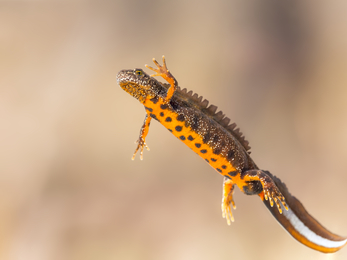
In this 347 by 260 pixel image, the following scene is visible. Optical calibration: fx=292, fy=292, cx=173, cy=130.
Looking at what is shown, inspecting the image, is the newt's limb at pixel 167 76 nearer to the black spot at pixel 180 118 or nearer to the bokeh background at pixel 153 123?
the black spot at pixel 180 118

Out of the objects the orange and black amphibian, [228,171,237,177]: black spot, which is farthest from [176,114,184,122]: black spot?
[228,171,237,177]: black spot

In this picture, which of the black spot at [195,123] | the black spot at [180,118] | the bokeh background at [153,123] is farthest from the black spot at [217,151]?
the bokeh background at [153,123]

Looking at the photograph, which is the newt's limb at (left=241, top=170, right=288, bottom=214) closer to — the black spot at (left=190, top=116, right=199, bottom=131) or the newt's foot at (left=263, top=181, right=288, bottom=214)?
the newt's foot at (left=263, top=181, right=288, bottom=214)

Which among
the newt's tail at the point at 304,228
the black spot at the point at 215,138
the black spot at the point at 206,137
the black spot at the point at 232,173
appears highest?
the black spot at the point at 215,138

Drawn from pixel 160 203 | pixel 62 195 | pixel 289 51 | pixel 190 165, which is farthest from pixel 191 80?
pixel 62 195

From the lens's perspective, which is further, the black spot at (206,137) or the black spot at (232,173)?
the black spot at (232,173)

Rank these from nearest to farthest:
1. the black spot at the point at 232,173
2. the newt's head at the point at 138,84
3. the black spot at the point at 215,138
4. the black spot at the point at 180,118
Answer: the newt's head at the point at 138,84, the black spot at the point at 180,118, the black spot at the point at 215,138, the black spot at the point at 232,173

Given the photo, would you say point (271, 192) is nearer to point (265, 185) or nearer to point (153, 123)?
point (265, 185)
